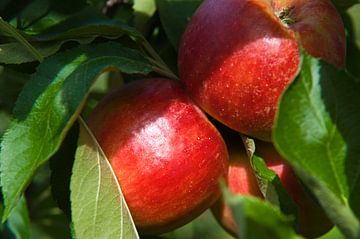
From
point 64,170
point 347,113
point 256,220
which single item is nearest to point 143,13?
point 64,170

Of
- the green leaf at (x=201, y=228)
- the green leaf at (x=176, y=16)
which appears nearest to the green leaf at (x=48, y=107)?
the green leaf at (x=176, y=16)

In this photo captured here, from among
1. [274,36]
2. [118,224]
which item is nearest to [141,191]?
[118,224]

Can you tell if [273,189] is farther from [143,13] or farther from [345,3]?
[143,13]

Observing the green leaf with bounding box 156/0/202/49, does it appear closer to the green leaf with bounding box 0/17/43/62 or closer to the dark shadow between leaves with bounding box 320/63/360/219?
the green leaf with bounding box 0/17/43/62

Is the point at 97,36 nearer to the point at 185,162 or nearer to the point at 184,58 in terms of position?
the point at 184,58

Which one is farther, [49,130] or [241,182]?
[241,182]

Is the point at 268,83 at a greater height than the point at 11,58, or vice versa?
the point at 11,58

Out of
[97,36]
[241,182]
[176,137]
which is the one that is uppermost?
[97,36]
